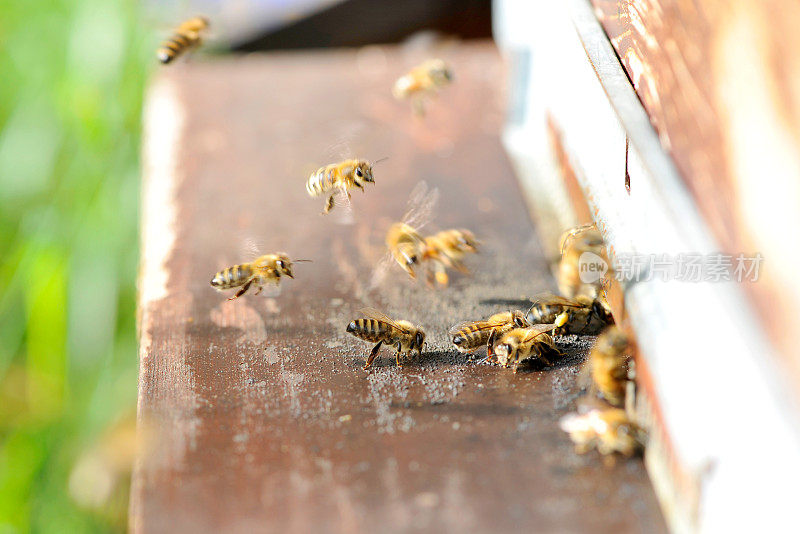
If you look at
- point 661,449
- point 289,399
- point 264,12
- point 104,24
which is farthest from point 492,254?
point 104,24

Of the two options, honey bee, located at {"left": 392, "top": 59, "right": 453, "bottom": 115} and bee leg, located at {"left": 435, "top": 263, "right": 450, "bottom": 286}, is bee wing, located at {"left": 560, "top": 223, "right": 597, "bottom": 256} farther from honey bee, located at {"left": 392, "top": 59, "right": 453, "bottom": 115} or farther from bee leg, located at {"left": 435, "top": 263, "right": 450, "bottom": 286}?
honey bee, located at {"left": 392, "top": 59, "right": 453, "bottom": 115}

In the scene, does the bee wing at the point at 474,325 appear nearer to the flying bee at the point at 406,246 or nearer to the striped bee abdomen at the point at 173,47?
the flying bee at the point at 406,246

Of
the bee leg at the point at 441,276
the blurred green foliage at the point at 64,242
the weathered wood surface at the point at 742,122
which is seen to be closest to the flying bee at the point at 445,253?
the bee leg at the point at 441,276

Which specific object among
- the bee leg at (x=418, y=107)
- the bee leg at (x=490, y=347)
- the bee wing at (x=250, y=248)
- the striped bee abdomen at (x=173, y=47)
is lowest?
the bee leg at (x=490, y=347)

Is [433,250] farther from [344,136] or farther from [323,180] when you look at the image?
[344,136]

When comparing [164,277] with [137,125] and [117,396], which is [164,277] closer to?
[117,396]

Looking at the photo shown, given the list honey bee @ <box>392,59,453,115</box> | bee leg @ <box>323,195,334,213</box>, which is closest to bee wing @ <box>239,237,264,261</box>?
bee leg @ <box>323,195,334,213</box>

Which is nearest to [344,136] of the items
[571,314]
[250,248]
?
[250,248]
